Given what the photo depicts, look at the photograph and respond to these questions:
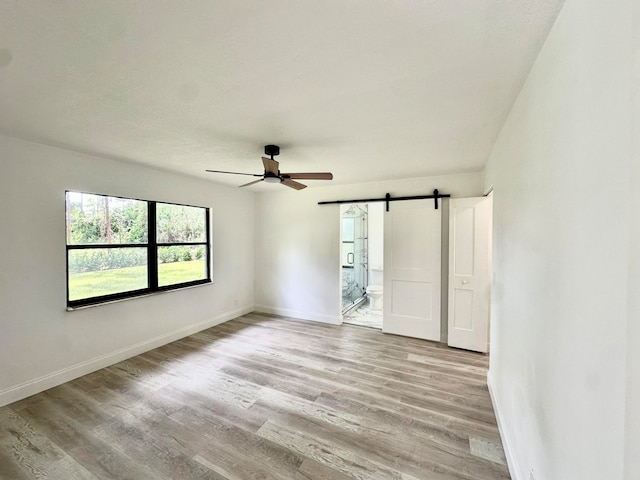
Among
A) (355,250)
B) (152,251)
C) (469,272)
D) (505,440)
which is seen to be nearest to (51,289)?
(152,251)

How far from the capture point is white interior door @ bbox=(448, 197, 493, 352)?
3420mm

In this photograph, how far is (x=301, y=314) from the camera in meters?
4.96

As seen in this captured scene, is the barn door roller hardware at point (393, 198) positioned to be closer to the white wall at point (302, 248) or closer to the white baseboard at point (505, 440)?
the white wall at point (302, 248)

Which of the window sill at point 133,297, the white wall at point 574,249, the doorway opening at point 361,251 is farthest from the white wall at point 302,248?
the white wall at point 574,249

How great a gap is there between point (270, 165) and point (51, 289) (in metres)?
2.61

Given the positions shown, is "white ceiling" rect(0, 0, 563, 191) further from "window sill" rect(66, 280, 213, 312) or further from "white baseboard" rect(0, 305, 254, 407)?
"white baseboard" rect(0, 305, 254, 407)

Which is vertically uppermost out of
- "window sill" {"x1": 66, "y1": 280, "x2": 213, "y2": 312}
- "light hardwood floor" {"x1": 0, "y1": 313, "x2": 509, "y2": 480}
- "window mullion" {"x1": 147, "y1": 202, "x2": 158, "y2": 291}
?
"window mullion" {"x1": 147, "y1": 202, "x2": 158, "y2": 291}

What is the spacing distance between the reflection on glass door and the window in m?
3.04

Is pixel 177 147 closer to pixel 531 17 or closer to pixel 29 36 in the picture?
pixel 29 36

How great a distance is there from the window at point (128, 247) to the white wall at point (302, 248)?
4.02 feet

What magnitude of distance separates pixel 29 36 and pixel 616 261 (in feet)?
7.86

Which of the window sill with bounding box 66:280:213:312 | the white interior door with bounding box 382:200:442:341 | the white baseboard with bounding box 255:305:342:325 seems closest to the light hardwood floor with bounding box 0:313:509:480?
the white interior door with bounding box 382:200:442:341

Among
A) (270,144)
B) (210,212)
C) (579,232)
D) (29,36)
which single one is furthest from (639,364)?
(210,212)

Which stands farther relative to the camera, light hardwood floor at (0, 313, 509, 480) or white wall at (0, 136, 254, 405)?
white wall at (0, 136, 254, 405)
